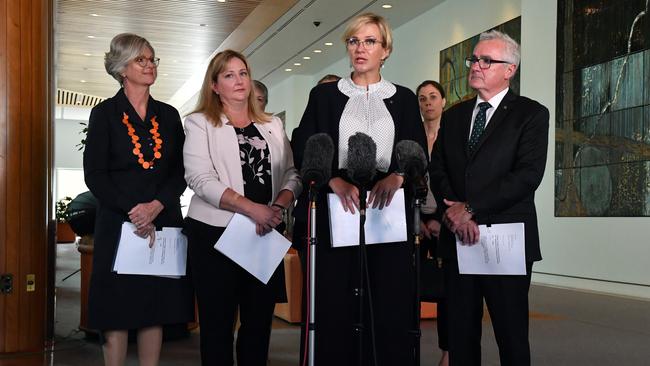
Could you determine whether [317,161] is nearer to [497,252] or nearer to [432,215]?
[497,252]

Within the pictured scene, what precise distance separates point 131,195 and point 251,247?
1.85ft

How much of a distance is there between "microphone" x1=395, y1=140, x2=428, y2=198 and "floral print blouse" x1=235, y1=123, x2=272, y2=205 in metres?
0.75

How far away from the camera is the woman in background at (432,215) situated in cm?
375

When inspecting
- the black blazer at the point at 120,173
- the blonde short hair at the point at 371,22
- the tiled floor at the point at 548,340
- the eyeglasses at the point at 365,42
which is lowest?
the tiled floor at the point at 548,340

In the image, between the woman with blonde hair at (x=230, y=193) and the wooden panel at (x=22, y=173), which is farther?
the wooden panel at (x=22, y=173)

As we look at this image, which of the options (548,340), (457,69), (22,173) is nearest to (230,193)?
(22,173)

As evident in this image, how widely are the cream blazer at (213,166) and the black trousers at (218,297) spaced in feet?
0.22

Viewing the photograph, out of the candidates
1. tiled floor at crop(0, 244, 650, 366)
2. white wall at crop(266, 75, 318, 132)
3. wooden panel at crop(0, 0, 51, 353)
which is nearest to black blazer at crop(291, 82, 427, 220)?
tiled floor at crop(0, 244, 650, 366)

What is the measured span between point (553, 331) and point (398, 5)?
30.4 ft

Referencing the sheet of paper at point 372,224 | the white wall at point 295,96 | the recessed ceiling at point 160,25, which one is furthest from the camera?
the white wall at point 295,96

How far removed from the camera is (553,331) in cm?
651

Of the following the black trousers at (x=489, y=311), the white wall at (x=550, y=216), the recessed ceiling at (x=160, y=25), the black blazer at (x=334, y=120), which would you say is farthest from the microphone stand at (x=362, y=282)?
the recessed ceiling at (x=160, y=25)

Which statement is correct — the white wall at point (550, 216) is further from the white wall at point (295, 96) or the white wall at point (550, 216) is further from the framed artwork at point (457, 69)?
the white wall at point (295, 96)

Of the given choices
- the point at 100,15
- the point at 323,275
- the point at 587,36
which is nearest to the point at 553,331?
the point at 323,275
